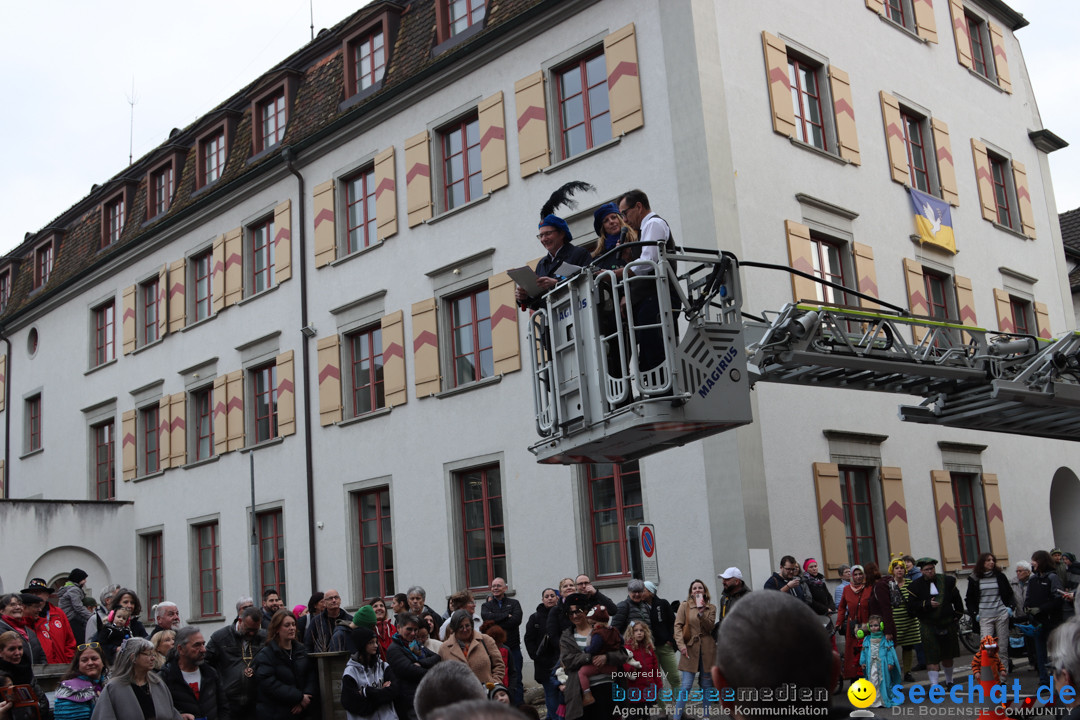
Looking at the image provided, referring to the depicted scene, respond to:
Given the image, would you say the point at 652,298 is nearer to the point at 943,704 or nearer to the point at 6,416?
the point at 943,704

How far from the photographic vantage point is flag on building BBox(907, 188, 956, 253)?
20062mm

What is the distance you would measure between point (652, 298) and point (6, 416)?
1209 inches

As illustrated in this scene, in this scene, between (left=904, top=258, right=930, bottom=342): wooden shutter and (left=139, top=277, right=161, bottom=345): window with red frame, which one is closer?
(left=904, top=258, right=930, bottom=342): wooden shutter

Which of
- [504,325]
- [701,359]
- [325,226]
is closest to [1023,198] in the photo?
[504,325]

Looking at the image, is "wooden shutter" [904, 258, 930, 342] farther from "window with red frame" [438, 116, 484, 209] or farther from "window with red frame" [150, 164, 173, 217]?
"window with red frame" [150, 164, 173, 217]

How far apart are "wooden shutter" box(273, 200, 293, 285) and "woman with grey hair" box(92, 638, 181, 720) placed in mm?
15637

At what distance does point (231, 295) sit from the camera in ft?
82.3

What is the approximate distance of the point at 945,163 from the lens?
21.2 m

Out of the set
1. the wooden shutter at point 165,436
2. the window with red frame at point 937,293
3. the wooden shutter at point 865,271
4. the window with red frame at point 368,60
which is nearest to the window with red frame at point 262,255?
the window with red frame at point 368,60

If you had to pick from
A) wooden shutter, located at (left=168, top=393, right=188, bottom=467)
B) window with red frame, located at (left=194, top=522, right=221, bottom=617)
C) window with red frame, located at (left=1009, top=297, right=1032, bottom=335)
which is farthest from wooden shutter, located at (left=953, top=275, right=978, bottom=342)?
wooden shutter, located at (left=168, top=393, right=188, bottom=467)

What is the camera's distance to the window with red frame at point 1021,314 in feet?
74.9

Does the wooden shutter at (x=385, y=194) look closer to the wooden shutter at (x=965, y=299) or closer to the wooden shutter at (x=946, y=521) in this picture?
the wooden shutter at (x=965, y=299)

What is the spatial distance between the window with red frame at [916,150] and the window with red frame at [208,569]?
15.8 m

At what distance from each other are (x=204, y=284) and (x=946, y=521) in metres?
16.6
